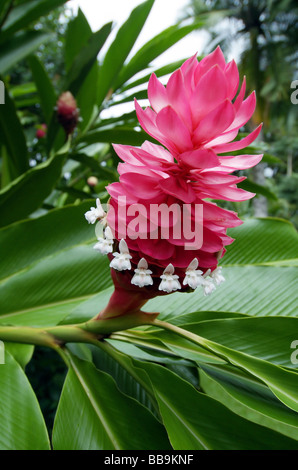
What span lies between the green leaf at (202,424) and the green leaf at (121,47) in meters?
1.29

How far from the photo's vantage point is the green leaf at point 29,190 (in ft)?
3.41

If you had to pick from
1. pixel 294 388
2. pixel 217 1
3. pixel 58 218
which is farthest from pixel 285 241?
pixel 217 1

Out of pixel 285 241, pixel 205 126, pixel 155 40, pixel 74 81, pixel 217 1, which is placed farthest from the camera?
pixel 217 1

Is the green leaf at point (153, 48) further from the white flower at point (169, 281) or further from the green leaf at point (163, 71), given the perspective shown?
the white flower at point (169, 281)

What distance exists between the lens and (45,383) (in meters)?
2.49

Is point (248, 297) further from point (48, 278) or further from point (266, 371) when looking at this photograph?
point (48, 278)

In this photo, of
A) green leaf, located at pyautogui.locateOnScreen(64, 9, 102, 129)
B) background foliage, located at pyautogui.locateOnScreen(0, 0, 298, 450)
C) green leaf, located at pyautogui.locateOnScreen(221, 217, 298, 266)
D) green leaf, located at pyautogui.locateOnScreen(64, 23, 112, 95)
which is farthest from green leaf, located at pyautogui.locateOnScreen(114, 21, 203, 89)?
green leaf, located at pyautogui.locateOnScreen(221, 217, 298, 266)

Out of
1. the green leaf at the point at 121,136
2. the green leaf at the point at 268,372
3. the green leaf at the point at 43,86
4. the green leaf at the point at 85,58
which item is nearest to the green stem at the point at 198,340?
the green leaf at the point at 268,372

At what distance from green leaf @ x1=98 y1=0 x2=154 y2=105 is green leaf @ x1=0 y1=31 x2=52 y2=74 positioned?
0.91 ft

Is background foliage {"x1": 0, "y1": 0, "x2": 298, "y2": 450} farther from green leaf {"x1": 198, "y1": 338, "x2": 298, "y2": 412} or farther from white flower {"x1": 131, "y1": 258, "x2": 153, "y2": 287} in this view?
white flower {"x1": 131, "y1": 258, "x2": 153, "y2": 287}

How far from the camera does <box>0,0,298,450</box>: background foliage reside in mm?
681

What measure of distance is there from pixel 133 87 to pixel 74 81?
295mm

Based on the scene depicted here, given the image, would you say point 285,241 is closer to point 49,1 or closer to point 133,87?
point 133,87
